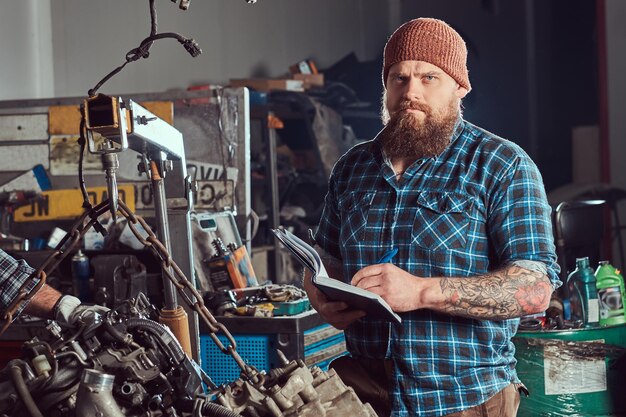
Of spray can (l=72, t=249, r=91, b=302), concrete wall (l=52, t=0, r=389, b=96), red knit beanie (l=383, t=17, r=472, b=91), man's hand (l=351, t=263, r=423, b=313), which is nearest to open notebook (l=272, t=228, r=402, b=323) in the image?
man's hand (l=351, t=263, r=423, b=313)

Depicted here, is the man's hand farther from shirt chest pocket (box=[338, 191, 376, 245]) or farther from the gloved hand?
the gloved hand

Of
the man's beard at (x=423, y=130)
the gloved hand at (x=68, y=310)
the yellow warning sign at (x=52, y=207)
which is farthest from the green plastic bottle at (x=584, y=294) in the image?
the yellow warning sign at (x=52, y=207)

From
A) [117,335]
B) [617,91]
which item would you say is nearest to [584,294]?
[117,335]

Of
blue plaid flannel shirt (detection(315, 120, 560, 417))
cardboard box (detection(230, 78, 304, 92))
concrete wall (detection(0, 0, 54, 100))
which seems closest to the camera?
blue plaid flannel shirt (detection(315, 120, 560, 417))

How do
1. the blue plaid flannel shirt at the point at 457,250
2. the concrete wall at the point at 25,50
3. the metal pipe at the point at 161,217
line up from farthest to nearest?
1. the concrete wall at the point at 25,50
2. the metal pipe at the point at 161,217
3. the blue plaid flannel shirt at the point at 457,250

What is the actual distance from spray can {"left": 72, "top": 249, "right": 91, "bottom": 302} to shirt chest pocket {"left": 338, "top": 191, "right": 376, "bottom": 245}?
1.65 m

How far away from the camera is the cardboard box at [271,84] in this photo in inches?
249

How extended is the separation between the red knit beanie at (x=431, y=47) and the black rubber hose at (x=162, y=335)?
2.75ft

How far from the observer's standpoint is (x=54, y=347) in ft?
5.45

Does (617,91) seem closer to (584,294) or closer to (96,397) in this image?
(584,294)

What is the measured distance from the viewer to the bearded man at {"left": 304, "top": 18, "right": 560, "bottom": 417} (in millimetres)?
1847

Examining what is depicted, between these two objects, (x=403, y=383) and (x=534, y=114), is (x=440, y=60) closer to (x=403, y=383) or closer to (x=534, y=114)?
(x=403, y=383)

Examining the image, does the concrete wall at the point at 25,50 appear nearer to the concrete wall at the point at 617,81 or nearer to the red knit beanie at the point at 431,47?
the concrete wall at the point at 617,81

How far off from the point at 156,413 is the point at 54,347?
0.24 meters
